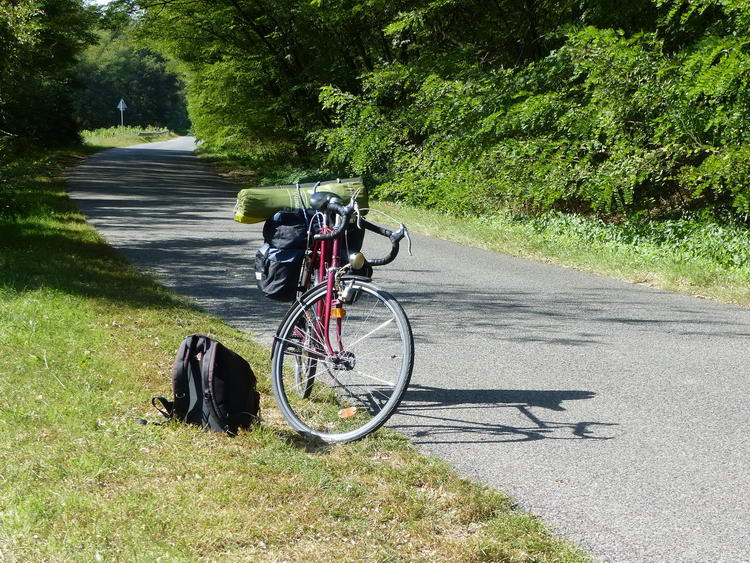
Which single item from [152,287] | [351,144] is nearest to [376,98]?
[351,144]

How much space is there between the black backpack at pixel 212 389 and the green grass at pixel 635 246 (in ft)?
21.3

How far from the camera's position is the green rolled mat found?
517 cm

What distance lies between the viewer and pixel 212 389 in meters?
4.45

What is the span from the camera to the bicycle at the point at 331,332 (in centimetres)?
439

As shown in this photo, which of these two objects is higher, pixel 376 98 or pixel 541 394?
pixel 376 98

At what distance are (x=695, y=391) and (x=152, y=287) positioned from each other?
19.1ft

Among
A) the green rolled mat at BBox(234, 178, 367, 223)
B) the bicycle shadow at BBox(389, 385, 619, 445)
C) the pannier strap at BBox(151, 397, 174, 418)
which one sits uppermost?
the green rolled mat at BBox(234, 178, 367, 223)

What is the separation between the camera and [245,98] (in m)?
29.9

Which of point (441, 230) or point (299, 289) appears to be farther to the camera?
point (441, 230)

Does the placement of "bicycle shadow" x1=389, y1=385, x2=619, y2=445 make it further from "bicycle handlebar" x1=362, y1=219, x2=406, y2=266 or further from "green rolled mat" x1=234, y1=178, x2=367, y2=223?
"green rolled mat" x1=234, y1=178, x2=367, y2=223

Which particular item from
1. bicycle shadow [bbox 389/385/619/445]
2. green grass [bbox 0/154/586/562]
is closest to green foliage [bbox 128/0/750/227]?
bicycle shadow [bbox 389/385/619/445]

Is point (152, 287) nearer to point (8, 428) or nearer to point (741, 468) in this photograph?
point (8, 428)

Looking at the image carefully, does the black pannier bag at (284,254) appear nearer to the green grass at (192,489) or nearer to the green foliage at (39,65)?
the green grass at (192,489)

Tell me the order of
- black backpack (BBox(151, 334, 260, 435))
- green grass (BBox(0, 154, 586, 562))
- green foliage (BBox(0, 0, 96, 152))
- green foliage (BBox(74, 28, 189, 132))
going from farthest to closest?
green foliage (BBox(74, 28, 189, 132)) < green foliage (BBox(0, 0, 96, 152)) < black backpack (BBox(151, 334, 260, 435)) < green grass (BBox(0, 154, 586, 562))
